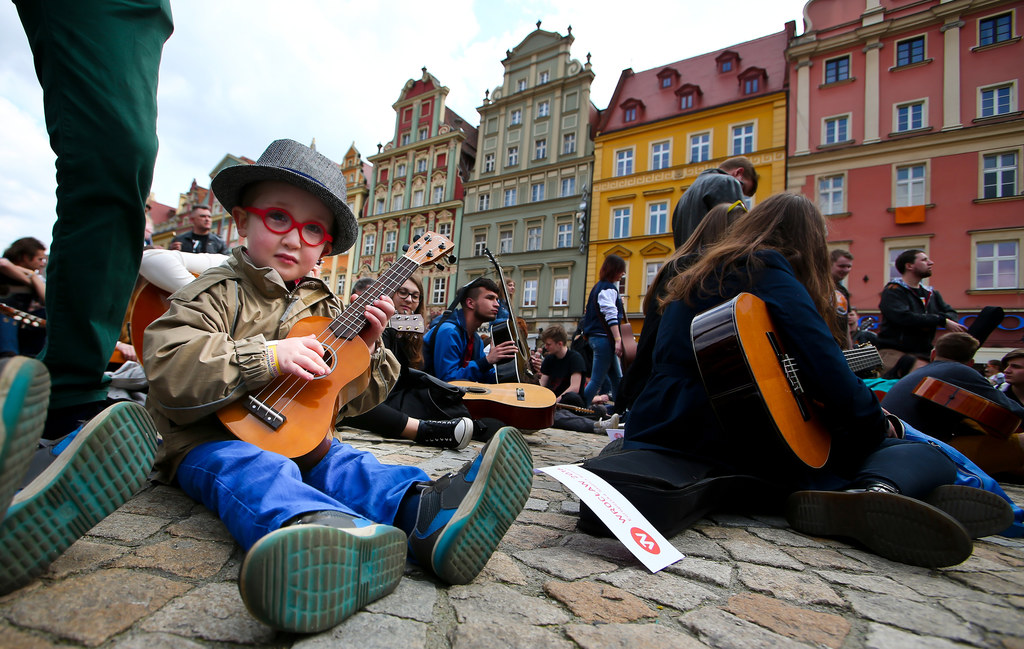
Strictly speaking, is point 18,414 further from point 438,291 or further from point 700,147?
point 438,291

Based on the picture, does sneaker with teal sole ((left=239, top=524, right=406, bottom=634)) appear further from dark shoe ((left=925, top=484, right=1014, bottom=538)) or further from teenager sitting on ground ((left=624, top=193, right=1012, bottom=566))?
dark shoe ((left=925, top=484, right=1014, bottom=538))

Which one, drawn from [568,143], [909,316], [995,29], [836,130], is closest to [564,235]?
[568,143]

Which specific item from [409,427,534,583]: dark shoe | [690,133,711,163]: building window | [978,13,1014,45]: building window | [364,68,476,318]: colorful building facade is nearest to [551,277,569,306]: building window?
[364,68,476,318]: colorful building facade

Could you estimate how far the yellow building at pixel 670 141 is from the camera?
66.6ft

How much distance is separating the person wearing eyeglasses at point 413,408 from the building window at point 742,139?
19.6 meters

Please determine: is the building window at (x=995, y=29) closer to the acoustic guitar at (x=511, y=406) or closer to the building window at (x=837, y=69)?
the building window at (x=837, y=69)

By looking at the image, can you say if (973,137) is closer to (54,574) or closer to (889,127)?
(889,127)

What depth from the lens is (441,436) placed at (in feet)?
10.9

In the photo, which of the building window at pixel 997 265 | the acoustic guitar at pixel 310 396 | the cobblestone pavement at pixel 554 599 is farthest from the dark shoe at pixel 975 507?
the building window at pixel 997 265

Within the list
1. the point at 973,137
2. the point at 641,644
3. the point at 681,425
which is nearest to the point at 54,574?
the point at 641,644

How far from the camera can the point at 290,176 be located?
5.81 feet

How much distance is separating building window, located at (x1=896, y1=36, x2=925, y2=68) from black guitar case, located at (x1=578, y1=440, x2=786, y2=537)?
73.0 ft

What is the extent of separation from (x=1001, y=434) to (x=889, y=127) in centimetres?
1887

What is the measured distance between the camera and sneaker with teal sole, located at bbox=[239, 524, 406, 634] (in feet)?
2.67
